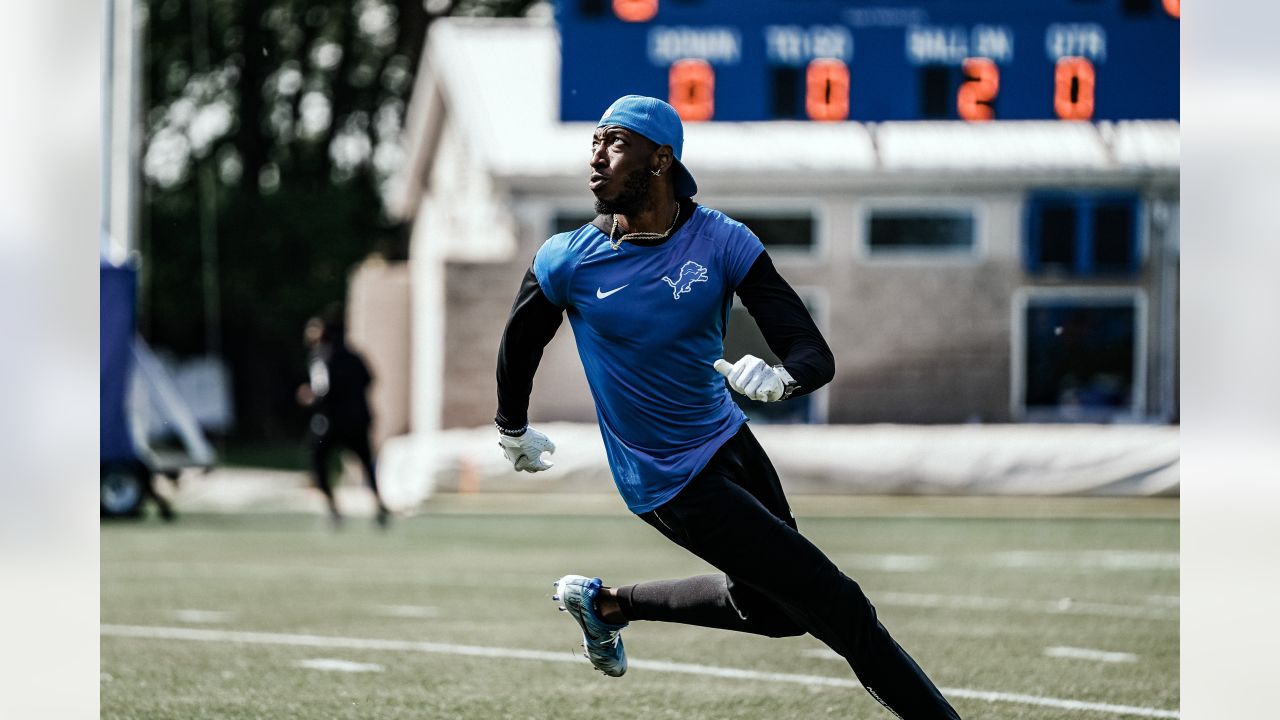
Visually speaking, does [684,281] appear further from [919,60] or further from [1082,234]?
[1082,234]

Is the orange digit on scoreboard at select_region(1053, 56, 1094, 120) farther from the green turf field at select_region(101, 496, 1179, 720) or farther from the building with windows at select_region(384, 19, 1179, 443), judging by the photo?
the building with windows at select_region(384, 19, 1179, 443)

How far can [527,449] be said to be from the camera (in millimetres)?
5387

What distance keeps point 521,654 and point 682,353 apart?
323 centimetres

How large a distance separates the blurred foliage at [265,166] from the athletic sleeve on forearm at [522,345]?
31.7 metres

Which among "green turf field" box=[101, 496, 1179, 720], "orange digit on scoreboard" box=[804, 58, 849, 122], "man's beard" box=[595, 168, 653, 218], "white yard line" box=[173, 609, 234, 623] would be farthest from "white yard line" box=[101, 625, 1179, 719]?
"orange digit on scoreboard" box=[804, 58, 849, 122]

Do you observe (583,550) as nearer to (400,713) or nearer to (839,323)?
(400,713)

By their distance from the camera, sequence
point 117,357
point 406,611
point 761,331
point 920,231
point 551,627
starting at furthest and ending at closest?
point 920,231 < point 117,357 < point 406,611 < point 551,627 < point 761,331

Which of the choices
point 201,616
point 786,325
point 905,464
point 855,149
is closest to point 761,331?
point 786,325

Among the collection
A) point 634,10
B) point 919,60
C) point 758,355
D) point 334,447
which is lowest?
point 334,447

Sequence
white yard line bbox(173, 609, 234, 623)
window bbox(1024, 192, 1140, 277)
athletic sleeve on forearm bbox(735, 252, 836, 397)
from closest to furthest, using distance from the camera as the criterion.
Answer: athletic sleeve on forearm bbox(735, 252, 836, 397), white yard line bbox(173, 609, 234, 623), window bbox(1024, 192, 1140, 277)

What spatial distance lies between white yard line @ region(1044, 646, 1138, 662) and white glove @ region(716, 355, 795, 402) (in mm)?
3719

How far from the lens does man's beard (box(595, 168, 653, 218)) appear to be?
501 cm

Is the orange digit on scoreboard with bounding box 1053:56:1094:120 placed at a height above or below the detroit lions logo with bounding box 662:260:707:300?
above
